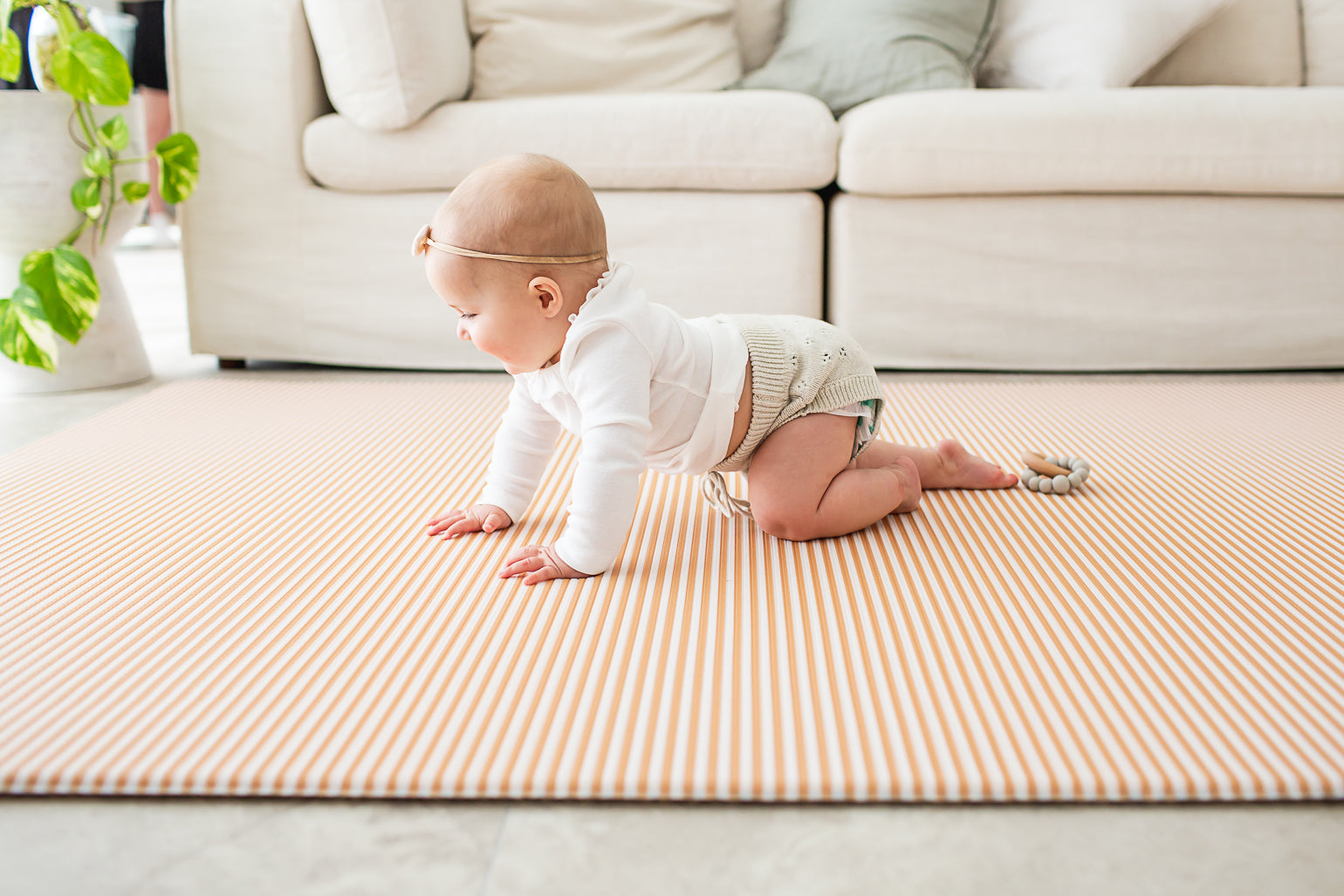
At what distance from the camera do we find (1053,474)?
1128mm

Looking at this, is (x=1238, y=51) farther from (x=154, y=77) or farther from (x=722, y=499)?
(x=154, y=77)

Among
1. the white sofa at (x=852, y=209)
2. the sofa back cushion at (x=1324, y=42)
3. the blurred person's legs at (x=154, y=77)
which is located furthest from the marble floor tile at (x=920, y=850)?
the blurred person's legs at (x=154, y=77)

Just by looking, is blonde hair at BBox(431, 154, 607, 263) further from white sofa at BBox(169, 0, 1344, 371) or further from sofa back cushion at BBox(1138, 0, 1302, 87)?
sofa back cushion at BBox(1138, 0, 1302, 87)

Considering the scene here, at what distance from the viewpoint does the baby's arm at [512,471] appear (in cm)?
99

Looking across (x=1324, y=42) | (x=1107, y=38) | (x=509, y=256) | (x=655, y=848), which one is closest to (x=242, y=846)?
(x=655, y=848)

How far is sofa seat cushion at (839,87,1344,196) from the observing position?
1.58 meters

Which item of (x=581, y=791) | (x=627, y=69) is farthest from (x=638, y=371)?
(x=627, y=69)

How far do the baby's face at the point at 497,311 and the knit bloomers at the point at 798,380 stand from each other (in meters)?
0.19

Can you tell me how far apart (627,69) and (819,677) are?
1485 mm

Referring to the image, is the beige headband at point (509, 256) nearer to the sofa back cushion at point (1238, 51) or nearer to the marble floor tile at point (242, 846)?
the marble floor tile at point (242, 846)

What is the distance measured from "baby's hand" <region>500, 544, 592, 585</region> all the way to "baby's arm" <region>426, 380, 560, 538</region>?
0.13m

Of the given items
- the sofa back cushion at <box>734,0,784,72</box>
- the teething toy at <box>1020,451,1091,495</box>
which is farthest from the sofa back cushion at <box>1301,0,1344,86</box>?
the teething toy at <box>1020,451,1091,495</box>

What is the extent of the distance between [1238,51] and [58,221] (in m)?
2.06

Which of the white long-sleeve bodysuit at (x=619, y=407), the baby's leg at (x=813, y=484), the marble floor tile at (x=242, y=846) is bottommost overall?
the marble floor tile at (x=242, y=846)
